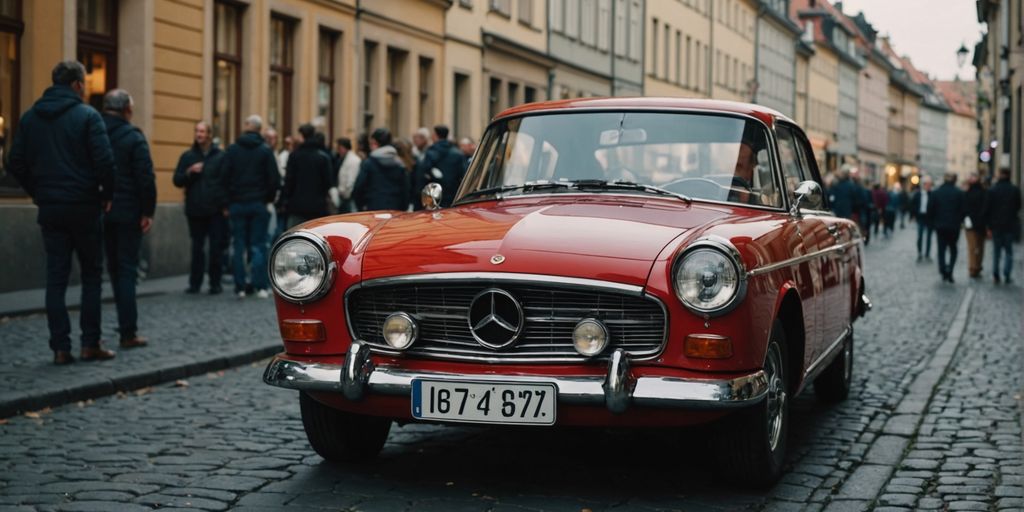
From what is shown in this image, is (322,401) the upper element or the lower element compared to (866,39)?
lower

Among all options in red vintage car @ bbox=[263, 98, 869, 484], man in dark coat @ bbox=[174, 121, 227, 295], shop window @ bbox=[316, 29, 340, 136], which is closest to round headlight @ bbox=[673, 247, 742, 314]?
red vintage car @ bbox=[263, 98, 869, 484]

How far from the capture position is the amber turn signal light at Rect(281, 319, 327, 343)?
19.4ft

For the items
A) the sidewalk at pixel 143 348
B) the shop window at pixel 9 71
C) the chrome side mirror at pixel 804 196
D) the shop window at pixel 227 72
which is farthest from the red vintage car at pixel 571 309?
the shop window at pixel 227 72

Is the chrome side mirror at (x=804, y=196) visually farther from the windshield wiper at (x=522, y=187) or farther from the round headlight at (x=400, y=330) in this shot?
the round headlight at (x=400, y=330)

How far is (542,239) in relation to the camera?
5.73m

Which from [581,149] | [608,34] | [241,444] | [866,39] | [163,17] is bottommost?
[241,444]

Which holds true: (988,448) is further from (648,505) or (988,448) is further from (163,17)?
(163,17)

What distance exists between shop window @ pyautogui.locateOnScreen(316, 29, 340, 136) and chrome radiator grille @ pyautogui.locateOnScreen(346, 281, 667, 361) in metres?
20.1

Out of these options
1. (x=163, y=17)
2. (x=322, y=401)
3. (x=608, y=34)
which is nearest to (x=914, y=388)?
(x=322, y=401)

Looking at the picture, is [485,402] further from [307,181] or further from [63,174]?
[307,181]

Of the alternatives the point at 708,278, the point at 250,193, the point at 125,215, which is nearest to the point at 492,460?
the point at 708,278

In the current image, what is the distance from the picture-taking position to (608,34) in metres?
46.6

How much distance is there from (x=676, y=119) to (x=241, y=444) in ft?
8.60

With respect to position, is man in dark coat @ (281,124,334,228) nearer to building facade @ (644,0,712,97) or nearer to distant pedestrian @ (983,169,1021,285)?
distant pedestrian @ (983,169,1021,285)
